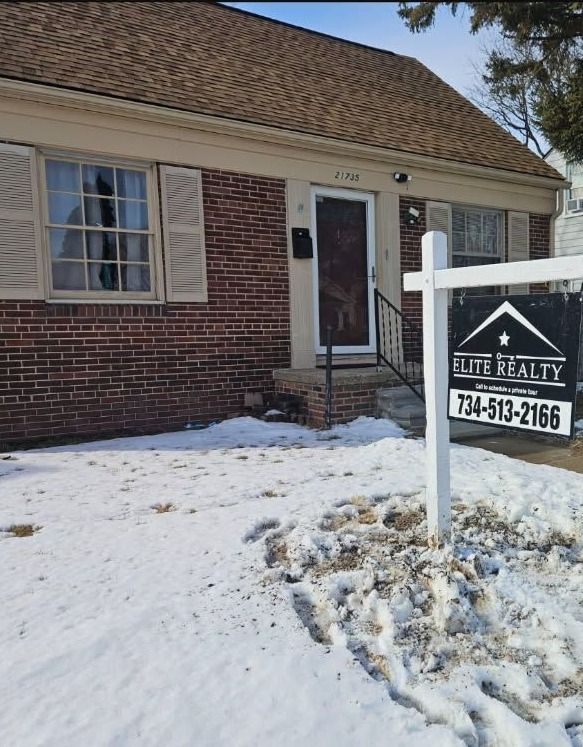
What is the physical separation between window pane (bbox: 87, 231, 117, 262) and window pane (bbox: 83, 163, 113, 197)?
1.32 feet

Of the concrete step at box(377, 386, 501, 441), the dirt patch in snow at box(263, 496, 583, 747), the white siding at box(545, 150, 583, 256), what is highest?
the white siding at box(545, 150, 583, 256)

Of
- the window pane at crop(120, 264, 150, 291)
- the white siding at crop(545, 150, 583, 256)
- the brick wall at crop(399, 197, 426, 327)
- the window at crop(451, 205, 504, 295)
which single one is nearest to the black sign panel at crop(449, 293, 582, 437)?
the window pane at crop(120, 264, 150, 291)

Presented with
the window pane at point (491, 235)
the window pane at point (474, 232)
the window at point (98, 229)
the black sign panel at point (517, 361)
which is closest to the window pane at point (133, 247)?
the window at point (98, 229)

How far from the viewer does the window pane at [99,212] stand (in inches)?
231

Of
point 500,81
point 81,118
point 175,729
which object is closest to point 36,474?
point 175,729

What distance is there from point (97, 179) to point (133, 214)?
1.55ft

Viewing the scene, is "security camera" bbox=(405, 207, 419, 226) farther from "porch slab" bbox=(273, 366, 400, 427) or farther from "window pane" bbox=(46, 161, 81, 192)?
"window pane" bbox=(46, 161, 81, 192)

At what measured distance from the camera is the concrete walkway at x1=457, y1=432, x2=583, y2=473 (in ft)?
15.0

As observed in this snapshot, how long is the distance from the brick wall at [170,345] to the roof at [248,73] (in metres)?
1.10

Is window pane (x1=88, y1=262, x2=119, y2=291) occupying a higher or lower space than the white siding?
lower

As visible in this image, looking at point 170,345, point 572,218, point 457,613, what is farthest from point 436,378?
point 572,218

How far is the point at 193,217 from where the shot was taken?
20.5 ft

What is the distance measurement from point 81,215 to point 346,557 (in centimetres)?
461

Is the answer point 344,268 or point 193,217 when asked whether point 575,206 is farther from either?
point 193,217
